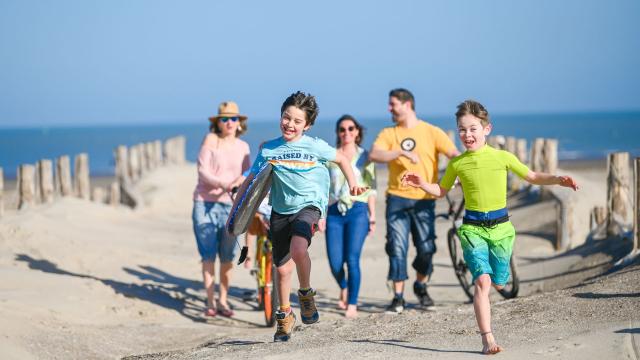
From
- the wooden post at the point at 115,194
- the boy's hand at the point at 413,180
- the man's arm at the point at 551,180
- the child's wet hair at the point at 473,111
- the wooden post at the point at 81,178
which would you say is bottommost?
the wooden post at the point at 115,194

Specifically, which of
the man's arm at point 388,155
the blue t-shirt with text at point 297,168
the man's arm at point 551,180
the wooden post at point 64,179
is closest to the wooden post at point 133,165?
the wooden post at point 64,179

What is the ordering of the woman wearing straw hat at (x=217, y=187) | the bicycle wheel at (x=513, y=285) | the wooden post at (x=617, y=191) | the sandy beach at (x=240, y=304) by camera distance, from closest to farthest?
1. the sandy beach at (x=240, y=304)
2. the bicycle wheel at (x=513, y=285)
3. the woman wearing straw hat at (x=217, y=187)
4. the wooden post at (x=617, y=191)

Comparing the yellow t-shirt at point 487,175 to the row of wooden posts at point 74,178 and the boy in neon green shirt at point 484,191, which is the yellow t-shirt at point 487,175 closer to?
the boy in neon green shirt at point 484,191

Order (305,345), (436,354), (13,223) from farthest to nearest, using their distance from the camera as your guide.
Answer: (13,223)
(305,345)
(436,354)

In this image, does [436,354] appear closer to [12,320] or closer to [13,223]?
[12,320]

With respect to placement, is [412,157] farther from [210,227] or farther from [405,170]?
[210,227]

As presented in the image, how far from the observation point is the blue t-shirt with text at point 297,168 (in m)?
6.79

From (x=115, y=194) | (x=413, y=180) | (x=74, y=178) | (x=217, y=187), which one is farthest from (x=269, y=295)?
(x=115, y=194)

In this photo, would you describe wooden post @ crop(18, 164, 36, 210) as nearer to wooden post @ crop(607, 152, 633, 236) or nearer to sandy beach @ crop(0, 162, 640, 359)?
sandy beach @ crop(0, 162, 640, 359)

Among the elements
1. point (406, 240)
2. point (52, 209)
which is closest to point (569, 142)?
point (52, 209)

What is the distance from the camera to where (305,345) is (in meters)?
6.72

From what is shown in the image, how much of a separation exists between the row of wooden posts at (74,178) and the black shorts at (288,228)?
9.95 meters

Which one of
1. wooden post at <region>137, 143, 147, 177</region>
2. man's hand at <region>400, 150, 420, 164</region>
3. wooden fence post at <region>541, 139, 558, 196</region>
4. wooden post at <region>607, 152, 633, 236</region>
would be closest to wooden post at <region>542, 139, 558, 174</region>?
wooden fence post at <region>541, 139, 558, 196</region>

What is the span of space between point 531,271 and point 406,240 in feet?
9.47
